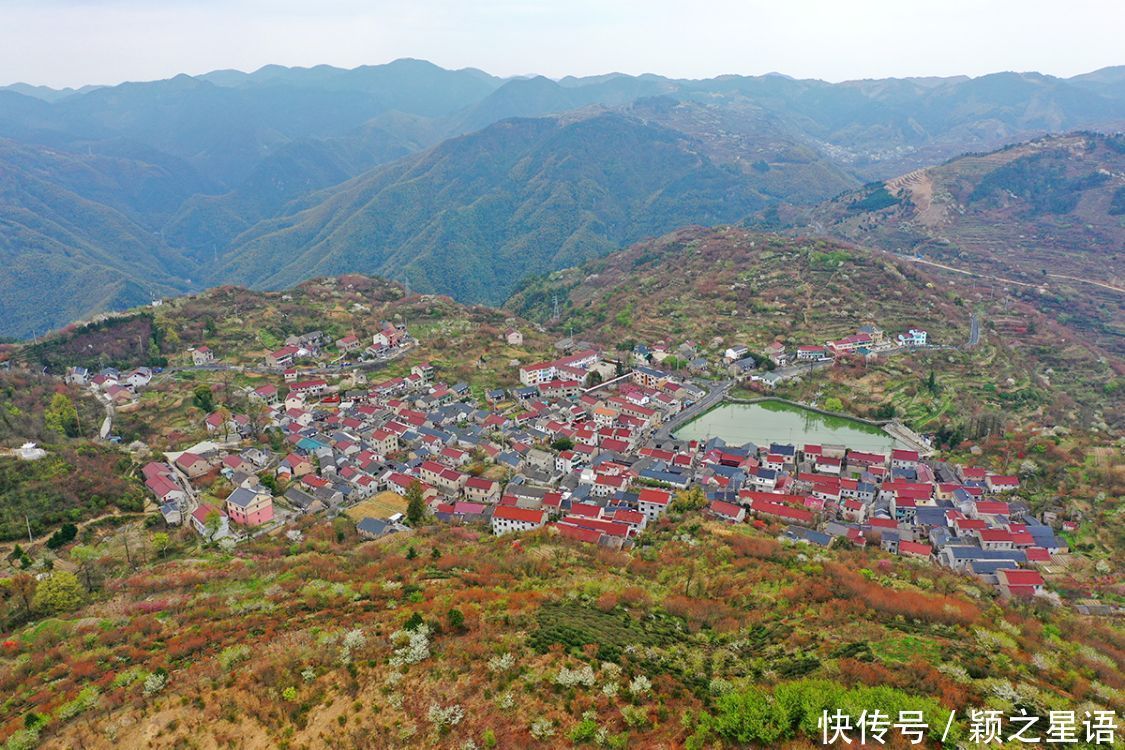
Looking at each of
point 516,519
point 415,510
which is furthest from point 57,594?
point 516,519

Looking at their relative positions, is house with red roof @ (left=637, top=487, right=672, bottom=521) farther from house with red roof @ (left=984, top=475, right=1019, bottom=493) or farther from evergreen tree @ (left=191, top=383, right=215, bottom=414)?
evergreen tree @ (left=191, top=383, right=215, bottom=414)

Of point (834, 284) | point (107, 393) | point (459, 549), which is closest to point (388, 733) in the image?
point (459, 549)

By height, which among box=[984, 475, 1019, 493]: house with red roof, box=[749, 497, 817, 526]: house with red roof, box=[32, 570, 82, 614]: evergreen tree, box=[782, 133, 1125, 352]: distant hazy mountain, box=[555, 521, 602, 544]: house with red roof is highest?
box=[782, 133, 1125, 352]: distant hazy mountain

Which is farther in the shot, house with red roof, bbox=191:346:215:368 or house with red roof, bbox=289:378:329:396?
house with red roof, bbox=191:346:215:368

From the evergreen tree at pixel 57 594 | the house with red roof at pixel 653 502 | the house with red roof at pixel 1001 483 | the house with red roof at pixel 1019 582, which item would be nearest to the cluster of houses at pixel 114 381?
the evergreen tree at pixel 57 594

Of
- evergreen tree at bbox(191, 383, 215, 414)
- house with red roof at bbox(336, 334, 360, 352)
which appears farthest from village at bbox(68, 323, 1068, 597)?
house with red roof at bbox(336, 334, 360, 352)
